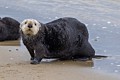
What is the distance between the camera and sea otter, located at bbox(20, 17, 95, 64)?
8.09 metres

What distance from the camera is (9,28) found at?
10.5 m

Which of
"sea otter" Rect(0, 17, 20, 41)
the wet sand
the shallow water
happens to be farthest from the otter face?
"sea otter" Rect(0, 17, 20, 41)

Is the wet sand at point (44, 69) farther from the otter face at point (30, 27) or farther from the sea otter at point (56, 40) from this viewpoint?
the otter face at point (30, 27)

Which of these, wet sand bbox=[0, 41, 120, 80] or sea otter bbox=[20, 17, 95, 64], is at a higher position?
sea otter bbox=[20, 17, 95, 64]

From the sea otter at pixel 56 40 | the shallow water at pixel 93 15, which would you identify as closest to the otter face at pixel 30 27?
the sea otter at pixel 56 40

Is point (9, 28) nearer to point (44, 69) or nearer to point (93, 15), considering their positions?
point (93, 15)

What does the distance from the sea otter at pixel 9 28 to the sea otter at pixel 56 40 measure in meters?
1.96

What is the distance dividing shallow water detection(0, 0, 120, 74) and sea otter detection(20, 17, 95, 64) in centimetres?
41

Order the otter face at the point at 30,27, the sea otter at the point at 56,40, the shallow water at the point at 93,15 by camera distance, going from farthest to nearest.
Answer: the shallow water at the point at 93,15 → the sea otter at the point at 56,40 → the otter face at the point at 30,27

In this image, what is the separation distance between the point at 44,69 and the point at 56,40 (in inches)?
35.8

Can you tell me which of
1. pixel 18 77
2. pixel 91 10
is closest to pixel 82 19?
pixel 91 10

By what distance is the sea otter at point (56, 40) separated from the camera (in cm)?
809

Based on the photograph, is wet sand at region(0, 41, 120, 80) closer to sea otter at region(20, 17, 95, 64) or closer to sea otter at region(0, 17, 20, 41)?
sea otter at region(20, 17, 95, 64)

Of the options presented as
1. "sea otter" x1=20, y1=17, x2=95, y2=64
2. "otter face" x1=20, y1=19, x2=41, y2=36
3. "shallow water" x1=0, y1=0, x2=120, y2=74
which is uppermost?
"otter face" x1=20, y1=19, x2=41, y2=36
